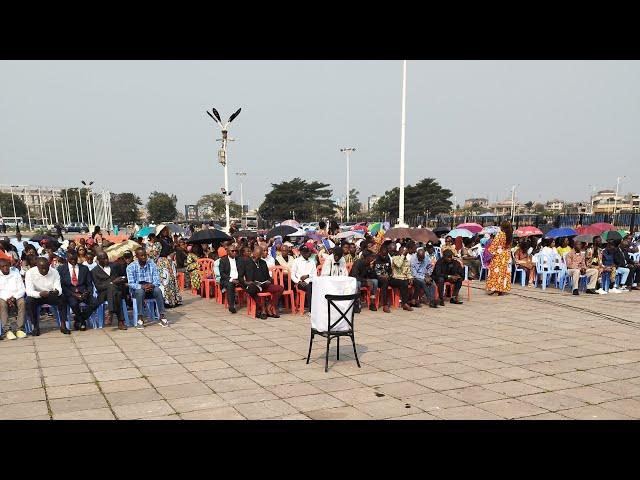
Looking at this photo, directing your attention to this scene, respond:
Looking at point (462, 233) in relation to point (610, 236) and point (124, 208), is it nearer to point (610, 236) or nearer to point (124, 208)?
point (610, 236)

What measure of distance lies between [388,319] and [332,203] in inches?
2614

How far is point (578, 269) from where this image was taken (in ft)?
38.1

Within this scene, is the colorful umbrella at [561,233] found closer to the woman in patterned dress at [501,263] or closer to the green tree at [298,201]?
the woman in patterned dress at [501,263]

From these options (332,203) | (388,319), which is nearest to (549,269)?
(388,319)

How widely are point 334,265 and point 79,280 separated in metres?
4.37

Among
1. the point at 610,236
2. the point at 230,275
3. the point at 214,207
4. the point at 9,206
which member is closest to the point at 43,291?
the point at 230,275

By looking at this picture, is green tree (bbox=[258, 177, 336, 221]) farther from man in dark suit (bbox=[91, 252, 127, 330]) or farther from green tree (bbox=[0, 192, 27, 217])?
man in dark suit (bbox=[91, 252, 127, 330])

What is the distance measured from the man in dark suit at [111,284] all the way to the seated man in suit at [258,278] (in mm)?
2119

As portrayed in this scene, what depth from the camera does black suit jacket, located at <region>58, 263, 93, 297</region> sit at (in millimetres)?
7914

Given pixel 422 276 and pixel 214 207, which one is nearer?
pixel 422 276

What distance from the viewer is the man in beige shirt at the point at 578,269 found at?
11.6m

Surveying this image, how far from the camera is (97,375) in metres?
5.53

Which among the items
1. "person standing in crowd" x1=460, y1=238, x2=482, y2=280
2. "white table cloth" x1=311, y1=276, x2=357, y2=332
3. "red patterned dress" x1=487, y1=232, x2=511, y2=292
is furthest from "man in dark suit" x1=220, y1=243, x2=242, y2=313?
"person standing in crowd" x1=460, y1=238, x2=482, y2=280
